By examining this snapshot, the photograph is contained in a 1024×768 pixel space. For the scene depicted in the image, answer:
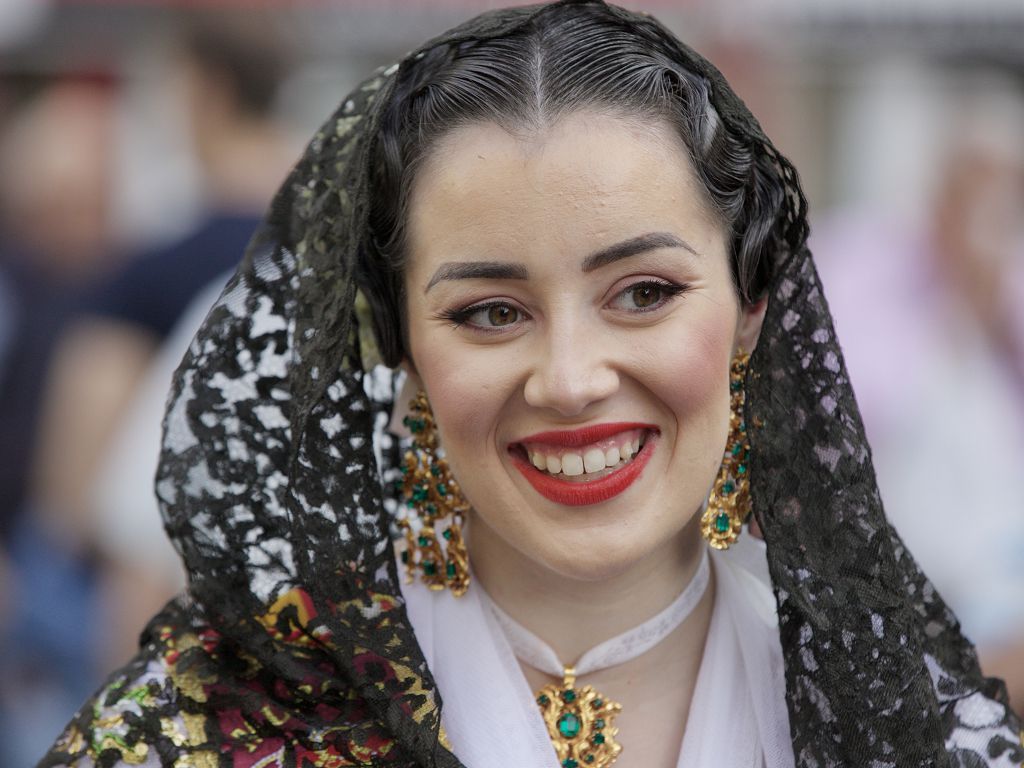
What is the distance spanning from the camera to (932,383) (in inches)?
167

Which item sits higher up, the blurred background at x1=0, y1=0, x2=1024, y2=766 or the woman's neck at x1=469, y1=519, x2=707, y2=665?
the blurred background at x1=0, y1=0, x2=1024, y2=766

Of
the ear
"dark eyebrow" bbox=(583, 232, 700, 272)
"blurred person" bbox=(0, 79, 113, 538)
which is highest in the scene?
"blurred person" bbox=(0, 79, 113, 538)

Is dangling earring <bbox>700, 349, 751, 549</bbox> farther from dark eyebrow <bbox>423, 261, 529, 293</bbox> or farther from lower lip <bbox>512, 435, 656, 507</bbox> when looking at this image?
dark eyebrow <bbox>423, 261, 529, 293</bbox>

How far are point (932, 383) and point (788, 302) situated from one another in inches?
80.5

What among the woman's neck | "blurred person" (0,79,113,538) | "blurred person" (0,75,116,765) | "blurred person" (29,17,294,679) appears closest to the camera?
the woman's neck

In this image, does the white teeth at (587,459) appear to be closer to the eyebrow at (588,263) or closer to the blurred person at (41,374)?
the eyebrow at (588,263)

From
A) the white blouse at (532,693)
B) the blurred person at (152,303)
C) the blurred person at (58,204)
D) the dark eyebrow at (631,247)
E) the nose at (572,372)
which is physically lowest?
the white blouse at (532,693)

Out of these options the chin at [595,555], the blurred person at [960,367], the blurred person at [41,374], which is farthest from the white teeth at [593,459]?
the blurred person at [41,374]

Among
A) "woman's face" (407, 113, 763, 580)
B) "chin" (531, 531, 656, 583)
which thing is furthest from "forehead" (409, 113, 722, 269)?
"chin" (531, 531, 656, 583)

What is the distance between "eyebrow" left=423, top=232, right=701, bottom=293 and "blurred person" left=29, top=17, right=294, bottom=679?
1.81 m

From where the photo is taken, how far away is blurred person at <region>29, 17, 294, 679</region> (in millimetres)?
3975

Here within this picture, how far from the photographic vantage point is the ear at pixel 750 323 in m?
2.45

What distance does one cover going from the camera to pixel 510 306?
225 centimetres

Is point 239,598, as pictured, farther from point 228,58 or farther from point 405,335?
point 228,58
